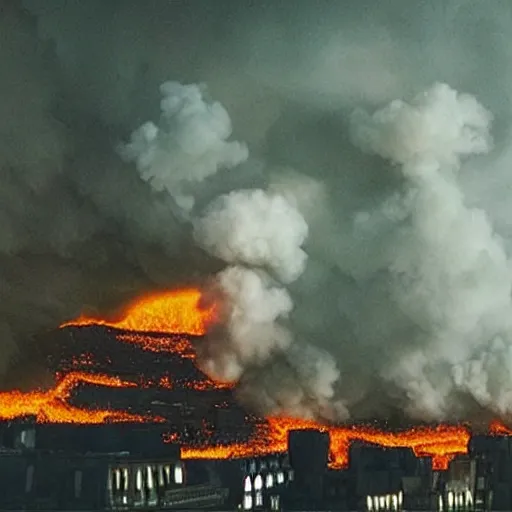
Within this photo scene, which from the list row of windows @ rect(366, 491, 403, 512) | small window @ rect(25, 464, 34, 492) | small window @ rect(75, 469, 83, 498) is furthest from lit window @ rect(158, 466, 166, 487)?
row of windows @ rect(366, 491, 403, 512)

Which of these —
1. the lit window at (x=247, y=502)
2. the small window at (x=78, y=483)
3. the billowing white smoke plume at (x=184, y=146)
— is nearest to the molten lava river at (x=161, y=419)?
the lit window at (x=247, y=502)

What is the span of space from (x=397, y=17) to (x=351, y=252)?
202cm

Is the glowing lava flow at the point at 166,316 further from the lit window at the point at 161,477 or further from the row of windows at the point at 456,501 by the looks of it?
the row of windows at the point at 456,501

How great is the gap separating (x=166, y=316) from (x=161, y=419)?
84 cm

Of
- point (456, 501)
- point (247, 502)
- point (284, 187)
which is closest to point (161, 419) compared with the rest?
point (247, 502)

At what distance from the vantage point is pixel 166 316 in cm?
724

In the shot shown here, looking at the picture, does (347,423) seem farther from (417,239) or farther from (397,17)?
(397,17)

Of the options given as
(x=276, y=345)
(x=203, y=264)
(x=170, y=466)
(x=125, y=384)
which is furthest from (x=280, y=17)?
(x=170, y=466)

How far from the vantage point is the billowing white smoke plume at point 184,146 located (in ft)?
23.6

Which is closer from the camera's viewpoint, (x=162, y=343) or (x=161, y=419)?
(x=161, y=419)

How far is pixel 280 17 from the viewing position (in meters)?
7.41

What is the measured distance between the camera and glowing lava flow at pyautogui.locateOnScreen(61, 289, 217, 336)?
7176 millimetres

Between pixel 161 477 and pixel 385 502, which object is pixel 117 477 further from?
pixel 385 502

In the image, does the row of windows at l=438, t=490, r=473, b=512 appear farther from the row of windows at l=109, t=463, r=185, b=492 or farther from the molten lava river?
the row of windows at l=109, t=463, r=185, b=492
